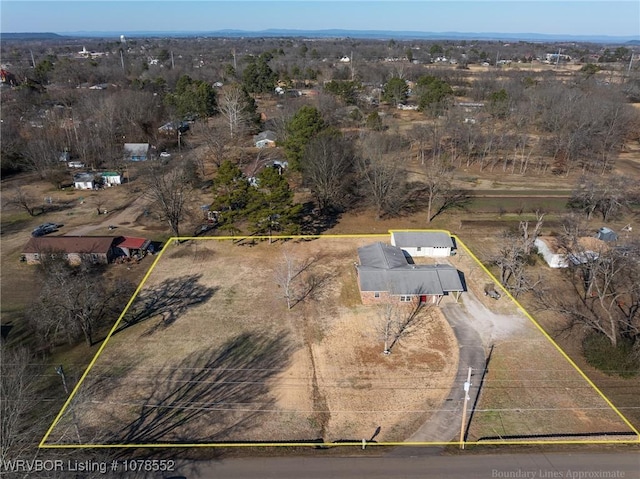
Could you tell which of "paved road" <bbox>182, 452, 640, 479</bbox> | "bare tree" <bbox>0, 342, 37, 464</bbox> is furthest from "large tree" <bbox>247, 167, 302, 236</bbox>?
"paved road" <bbox>182, 452, 640, 479</bbox>

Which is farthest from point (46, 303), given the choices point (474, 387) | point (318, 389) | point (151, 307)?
point (474, 387)

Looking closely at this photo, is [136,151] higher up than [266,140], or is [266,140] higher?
[266,140]

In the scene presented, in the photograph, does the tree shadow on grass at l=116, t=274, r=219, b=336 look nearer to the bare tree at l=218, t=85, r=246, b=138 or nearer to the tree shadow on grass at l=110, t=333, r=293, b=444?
the tree shadow on grass at l=110, t=333, r=293, b=444

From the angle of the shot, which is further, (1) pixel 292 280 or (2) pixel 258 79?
(2) pixel 258 79

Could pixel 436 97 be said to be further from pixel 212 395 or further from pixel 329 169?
pixel 212 395

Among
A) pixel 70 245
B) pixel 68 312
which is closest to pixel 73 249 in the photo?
pixel 70 245

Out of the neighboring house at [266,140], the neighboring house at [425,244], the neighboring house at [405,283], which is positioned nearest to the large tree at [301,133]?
the neighboring house at [425,244]

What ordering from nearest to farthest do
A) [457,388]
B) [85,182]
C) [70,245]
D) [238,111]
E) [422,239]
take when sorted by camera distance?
[457,388]
[70,245]
[422,239]
[85,182]
[238,111]

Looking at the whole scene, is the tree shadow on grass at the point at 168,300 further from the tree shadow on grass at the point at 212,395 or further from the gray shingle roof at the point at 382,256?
the gray shingle roof at the point at 382,256
